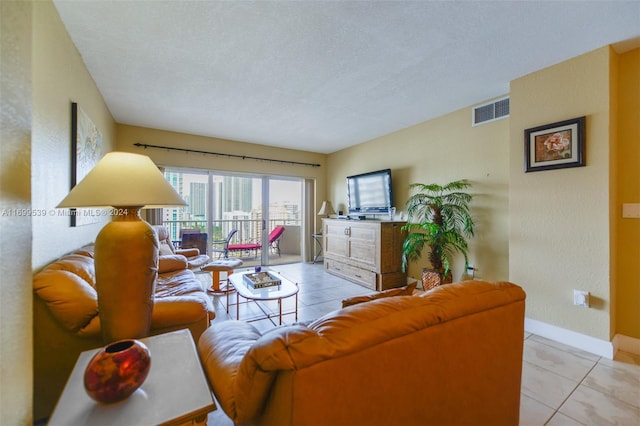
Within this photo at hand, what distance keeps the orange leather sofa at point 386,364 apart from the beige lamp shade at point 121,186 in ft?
2.39

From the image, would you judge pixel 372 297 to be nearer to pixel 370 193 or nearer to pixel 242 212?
pixel 370 193

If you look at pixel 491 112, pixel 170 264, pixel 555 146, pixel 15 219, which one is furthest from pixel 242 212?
pixel 555 146

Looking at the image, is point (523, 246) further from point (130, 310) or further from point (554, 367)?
point (130, 310)

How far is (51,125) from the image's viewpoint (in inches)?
64.0

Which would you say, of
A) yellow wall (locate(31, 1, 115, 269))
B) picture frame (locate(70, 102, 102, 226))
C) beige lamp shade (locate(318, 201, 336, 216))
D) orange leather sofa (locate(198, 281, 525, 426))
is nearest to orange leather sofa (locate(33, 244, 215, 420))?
yellow wall (locate(31, 1, 115, 269))

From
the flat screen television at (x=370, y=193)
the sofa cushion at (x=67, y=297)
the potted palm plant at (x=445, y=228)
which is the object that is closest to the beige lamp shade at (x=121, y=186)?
the sofa cushion at (x=67, y=297)

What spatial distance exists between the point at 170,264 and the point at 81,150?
1.45 meters

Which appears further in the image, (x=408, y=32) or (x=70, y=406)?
(x=408, y=32)

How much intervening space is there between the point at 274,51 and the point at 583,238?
3.11m

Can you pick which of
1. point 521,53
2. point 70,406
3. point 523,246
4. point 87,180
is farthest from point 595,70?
point 70,406

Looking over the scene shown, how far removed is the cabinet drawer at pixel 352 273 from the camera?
3.88 metres

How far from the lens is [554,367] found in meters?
1.94

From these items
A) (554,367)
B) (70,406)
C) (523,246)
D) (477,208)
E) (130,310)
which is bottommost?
(554,367)

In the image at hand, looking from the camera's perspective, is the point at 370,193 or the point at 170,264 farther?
the point at 370,193
